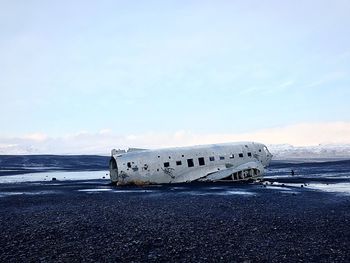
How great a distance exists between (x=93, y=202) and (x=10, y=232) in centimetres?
966

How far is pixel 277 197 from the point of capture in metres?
24.9

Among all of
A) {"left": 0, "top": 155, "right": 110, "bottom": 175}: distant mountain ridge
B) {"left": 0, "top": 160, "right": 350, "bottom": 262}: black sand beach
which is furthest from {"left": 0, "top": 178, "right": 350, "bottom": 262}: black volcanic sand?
{"left": 0, "top": 155, "right": 110, "bottom": 175}: distant mountain ridge

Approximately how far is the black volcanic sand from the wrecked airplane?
12.0 m

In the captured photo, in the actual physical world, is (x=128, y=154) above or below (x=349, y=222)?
above

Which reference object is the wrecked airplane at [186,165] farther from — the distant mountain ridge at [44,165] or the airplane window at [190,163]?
the distant mountain ridge at [44,165]

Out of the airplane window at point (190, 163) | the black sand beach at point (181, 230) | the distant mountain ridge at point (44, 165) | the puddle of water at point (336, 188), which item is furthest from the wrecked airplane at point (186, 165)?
the distant mountain ridge at point (44, 165)

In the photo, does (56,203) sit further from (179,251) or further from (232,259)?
(232,259)

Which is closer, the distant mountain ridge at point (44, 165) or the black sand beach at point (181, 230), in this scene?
the black sand beach at point (181, 230)

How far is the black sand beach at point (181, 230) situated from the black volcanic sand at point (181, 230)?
32 mm

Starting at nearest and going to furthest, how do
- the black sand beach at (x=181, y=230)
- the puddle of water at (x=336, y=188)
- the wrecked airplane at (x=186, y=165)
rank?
the black sand beach at (x=181, y=230)
the puddle of water at (x=336, y=188)
the wrecked airplane at (x=186, y=165)

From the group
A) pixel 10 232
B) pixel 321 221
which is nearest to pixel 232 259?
pixel 321 221

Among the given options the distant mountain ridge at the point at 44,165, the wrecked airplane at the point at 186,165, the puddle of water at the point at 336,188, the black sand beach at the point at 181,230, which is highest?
the distant mountain ridge at the point at 44,165

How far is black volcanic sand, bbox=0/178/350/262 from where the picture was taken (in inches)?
449

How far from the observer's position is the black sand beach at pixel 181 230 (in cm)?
1140
